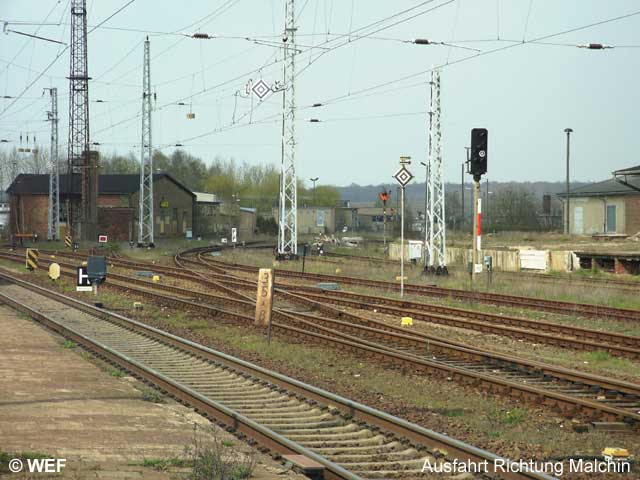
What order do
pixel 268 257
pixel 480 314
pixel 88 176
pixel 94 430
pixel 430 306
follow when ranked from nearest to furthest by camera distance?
pixel 94 430 → pixel 480 314 → pixel 430 306 → pixel 268 257 → pixel 88 176

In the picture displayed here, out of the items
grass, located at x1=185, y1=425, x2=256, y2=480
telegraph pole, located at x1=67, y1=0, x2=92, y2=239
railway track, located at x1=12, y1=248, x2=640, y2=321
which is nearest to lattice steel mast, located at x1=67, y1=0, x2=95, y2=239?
telegraph pole, located at x1=67, y1=0, x2=92, y2=239

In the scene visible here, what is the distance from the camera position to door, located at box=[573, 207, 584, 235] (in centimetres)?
6706

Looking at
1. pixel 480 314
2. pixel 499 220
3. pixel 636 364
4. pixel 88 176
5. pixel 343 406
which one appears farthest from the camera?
pixel 499 220

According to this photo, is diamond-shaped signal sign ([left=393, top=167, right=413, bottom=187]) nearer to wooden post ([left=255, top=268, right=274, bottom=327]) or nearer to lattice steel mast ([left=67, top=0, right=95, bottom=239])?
wooden post ([left=255, top=268, right=274, bottom=327])

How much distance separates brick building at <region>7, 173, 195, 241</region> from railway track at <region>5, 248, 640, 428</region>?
60246mm

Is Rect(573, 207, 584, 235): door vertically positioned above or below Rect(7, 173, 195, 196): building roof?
below

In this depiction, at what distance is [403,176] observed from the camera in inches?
1021

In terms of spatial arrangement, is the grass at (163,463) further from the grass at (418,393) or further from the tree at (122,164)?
the tree at (122,164)

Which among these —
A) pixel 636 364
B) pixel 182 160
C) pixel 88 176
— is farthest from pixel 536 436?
pixel 182 160

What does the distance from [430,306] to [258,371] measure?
11.1 meters

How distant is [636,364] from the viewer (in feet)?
50.1

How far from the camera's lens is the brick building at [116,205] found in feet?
271

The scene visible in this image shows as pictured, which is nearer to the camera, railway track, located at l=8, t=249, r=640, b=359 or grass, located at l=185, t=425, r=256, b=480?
grass, located at l=185, t=425, r=256, b=480

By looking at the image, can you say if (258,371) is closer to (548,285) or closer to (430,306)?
(430,306)
